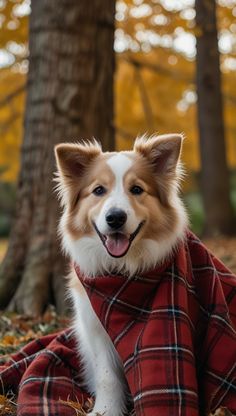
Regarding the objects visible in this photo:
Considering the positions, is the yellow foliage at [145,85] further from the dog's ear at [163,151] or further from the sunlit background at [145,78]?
the dog's ear at [163,151]

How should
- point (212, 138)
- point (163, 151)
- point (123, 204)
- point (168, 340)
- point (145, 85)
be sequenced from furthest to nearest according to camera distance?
point (145, 85), point (212, 138), point (163, 151), point (123, 204), point (168, 340)

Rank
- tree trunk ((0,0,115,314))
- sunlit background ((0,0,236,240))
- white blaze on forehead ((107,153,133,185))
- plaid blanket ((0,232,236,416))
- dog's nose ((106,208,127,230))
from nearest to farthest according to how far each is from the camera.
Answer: plaid blanket ((0,232,236,416)) → dog's nose ((106,208,127,230)) → white blaze on forehead ((107,153,133,185)) → tree trunk ((0,0,115,314)) → sunlit background ((0,0,236,240))

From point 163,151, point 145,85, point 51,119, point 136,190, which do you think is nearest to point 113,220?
point 136,190

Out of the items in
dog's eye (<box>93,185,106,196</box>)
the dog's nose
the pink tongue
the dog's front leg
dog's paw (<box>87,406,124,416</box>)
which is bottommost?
dog's paw (<box>87,406,124,416</box>)

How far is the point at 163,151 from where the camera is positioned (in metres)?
3.76

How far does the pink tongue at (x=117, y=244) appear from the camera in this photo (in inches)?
134

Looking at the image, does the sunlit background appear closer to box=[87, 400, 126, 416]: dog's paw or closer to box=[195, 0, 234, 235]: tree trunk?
box=[195, 0, 234, 235]: tree trunk

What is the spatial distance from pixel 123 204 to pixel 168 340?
0.81m

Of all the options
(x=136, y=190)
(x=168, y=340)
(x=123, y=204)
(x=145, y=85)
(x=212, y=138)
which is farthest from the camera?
(x=145, y=85)

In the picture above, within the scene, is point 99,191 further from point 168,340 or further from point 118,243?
point 168,340

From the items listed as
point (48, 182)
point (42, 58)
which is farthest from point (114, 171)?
point (42, 58)

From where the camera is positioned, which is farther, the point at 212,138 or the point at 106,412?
the point at 212,138

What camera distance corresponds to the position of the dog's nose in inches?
130


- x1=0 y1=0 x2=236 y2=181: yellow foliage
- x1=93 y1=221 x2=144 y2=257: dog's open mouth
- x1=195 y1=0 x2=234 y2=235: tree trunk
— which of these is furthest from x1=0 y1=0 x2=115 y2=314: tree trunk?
x1=195 y1=0 x2=234 y2=235: tree trunk
